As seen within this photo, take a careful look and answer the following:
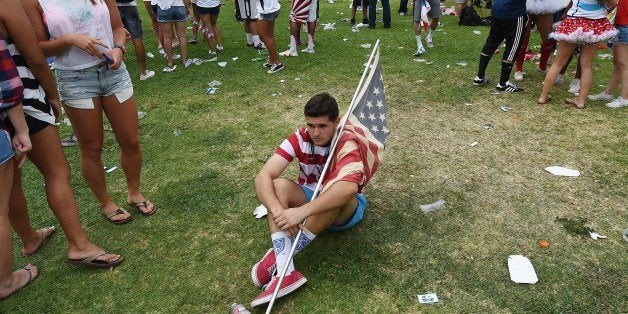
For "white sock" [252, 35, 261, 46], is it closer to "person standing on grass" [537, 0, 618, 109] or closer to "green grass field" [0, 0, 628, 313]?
"green grass field" [0, 0, 628, 313]

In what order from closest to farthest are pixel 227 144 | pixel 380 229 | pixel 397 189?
1. pixel 380 229
2. pixel 397 189
3. pixel 227 144

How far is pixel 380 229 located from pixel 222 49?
19.6ft

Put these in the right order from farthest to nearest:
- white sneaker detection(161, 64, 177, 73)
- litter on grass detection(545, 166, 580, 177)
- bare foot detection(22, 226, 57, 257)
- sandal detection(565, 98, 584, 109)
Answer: white sneaker detection(161, 64, 177, 73), sandal detection(565, 98, 584, 109), litter on grass detection(545, 166, 580, 177), bare foot detection(22, 226, 57, 257)

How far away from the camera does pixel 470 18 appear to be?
9.17 m

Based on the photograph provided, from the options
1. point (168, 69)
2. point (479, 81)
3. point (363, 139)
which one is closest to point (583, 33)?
point (479, 81)

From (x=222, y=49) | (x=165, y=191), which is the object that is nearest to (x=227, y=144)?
(x=165, y=191)

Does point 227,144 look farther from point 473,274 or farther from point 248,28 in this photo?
point 248,28

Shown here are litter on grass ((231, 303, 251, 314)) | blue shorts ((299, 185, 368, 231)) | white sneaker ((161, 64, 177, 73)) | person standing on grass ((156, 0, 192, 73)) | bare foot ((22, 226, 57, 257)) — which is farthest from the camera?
white sneaker ((161, 64, 177, 73))

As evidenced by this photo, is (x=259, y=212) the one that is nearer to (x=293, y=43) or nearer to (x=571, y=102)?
(x=571, y=102)

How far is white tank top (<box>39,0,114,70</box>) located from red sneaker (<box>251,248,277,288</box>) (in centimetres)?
167

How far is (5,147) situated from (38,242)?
1185 mm

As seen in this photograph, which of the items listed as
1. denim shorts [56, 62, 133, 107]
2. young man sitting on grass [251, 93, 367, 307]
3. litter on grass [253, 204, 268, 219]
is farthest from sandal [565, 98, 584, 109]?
denim shorts [56, 62, 133, 107]

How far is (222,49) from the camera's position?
8094 millimetres

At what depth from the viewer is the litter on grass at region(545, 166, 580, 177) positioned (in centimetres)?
368
